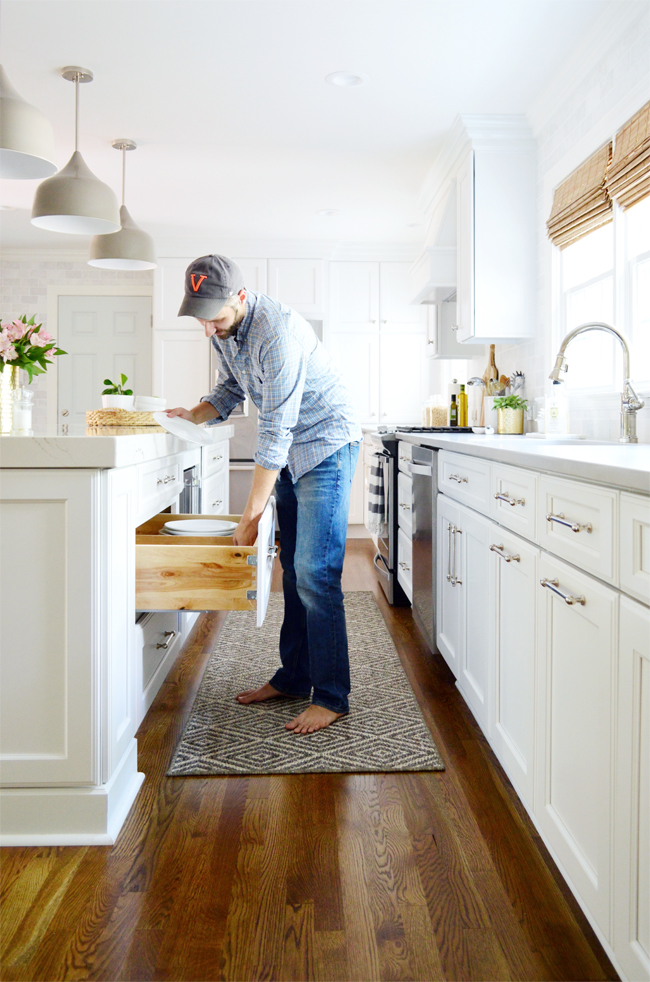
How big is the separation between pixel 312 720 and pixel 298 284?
4.60 m

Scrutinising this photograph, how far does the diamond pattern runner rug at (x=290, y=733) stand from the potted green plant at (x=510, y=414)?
1.26m

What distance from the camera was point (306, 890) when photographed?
1.36m

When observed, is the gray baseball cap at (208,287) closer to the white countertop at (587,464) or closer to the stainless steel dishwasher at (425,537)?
the white countertop at (587,464)

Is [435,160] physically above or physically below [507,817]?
above

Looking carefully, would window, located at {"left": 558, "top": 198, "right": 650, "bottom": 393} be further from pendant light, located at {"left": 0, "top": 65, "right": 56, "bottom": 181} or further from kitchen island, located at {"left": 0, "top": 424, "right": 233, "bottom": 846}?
pendant light, located at {"left": 0, "top": 65, "right": 56, "bottom": 181}

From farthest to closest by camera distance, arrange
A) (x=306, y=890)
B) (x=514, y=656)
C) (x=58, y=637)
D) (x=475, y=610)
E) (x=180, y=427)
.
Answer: (x=180, y=427)
(x=475, y=610)
(x=514, y=656)
(x=58, y=637)
(x=306, y=890)

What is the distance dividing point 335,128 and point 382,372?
2.61 metres

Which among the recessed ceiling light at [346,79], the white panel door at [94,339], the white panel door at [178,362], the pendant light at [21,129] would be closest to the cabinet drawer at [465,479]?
the pendant light at [21,129]

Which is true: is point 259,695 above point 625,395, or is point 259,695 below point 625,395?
below

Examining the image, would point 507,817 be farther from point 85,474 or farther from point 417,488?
point 417,488

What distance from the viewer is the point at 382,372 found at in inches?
243

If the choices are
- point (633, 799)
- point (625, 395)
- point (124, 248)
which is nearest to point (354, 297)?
point (124, 248)

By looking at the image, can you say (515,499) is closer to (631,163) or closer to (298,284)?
(631,163)

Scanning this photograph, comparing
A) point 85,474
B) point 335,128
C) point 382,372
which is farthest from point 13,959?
point 382,372
